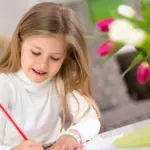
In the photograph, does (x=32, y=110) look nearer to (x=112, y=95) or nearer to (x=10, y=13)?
(x=10, y=13)

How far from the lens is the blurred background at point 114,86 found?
5.52 feet

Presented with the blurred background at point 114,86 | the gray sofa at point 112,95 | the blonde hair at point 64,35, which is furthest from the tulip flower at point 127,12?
the gray sofa at point 112,95

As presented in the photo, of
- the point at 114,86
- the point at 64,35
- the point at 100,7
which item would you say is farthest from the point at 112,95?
the point at 64,35

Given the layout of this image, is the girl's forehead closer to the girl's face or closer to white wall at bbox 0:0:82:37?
the girl's face

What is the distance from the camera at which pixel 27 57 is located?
2.83 ft

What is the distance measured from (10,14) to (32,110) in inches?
14.8

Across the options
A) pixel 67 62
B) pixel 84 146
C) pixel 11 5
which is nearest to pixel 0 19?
pixel 11 5

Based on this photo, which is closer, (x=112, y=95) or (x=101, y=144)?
(x=101, y=144)

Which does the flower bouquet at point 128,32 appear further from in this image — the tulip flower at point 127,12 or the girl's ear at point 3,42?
the girl's ear at point 3,42

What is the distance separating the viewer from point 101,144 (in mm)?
892

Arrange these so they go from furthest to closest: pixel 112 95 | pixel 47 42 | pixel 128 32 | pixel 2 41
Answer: pixel 112 95 → pixel 2 41 → pixel 47 42 → pixel 128 32

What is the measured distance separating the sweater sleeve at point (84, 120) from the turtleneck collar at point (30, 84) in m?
0.08

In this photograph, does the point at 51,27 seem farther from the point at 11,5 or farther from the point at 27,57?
the point at 11,5

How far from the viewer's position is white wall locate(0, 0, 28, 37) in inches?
45.4
